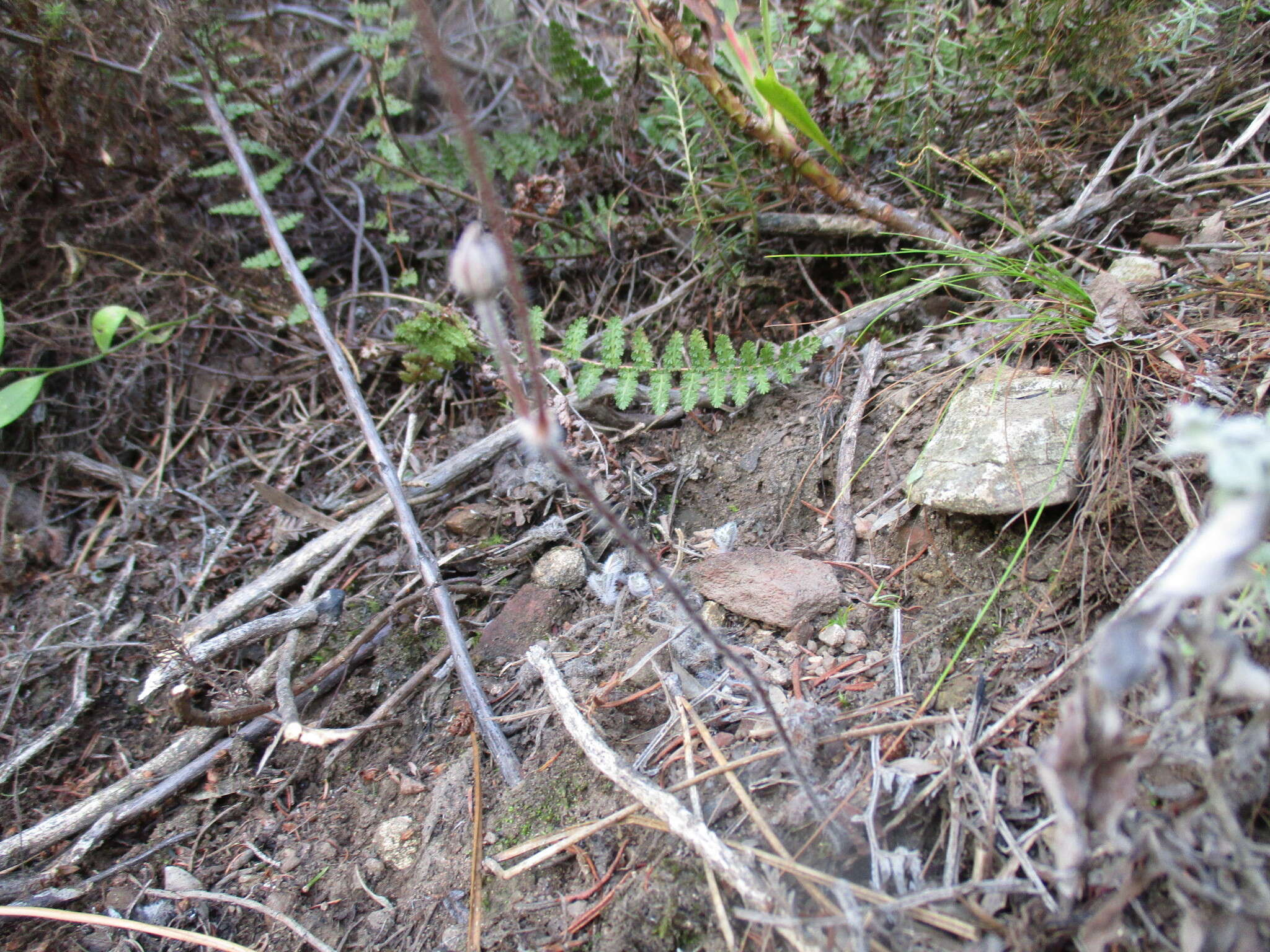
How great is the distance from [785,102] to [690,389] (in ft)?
3.11

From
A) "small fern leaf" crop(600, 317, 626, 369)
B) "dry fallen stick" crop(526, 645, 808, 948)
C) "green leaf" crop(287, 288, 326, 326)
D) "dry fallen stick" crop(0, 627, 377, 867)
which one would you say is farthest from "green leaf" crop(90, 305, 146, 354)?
"dry fallen stick" crop(526, 645, 808, 948)

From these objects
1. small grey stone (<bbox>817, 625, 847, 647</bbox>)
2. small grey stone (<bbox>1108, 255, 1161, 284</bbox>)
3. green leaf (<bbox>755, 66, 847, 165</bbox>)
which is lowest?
small grey stone (<bbox>817, 625, 847, 647</bbox>)

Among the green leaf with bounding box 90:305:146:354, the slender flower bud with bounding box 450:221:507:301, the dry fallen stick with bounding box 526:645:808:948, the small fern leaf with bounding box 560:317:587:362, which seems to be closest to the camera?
the slender flower bud with bounding box 450:221:507:301

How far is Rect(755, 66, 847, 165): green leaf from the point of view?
2184mm

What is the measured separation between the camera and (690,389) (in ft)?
7.80

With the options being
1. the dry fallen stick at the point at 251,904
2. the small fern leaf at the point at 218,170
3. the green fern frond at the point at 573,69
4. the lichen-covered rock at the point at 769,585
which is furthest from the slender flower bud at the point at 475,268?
A: the small fern leaf at the point at 218,170

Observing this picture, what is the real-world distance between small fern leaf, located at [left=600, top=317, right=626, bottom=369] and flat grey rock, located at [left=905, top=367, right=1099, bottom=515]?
3.48 ft

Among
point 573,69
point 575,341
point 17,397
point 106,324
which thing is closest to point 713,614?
point 575,341

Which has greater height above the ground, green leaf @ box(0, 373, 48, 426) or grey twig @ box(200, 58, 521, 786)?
green leaf @ box(0, 373, 48, 426)

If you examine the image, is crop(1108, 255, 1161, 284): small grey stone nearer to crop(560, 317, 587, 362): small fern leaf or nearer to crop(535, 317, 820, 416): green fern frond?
crop(535, 317, 820, 416): green fern frond

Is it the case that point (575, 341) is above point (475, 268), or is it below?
below

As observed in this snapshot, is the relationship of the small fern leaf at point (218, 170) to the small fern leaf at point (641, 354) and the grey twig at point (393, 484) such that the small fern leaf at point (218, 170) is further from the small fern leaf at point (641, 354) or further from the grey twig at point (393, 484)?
the small fern leaf at point (641, 354)

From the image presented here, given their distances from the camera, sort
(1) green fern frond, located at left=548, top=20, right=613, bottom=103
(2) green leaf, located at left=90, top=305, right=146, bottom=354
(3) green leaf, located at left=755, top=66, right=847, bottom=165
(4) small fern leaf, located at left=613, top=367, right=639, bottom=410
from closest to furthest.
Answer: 1. (3) green leaf, located at left=755, top=66, right=847, bottom=165
2. (4) small fern leaf, located at left=613, top=367, right=639, bottom=410
3. (2) green leaf, located at left=90, top=305, right=146, bottom=354
4. (1) green fern frond, located at left=548, top=20, right=613, bottom=103

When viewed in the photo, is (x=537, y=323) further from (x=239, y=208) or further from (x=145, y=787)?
(x=145, y=787)
